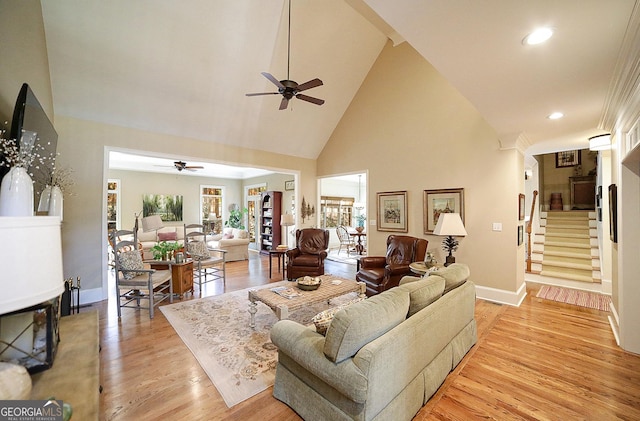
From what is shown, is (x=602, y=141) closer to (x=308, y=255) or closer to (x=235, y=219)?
(x=308, y=255)

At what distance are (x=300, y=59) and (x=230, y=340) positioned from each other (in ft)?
15.5

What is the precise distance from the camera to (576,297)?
437 centimetres

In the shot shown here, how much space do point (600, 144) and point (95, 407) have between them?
5522 mm

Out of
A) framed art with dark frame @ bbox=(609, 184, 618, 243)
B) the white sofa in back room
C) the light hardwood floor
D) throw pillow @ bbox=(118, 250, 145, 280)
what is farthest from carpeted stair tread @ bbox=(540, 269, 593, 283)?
throw pillow @ bbox=(118, 250, 145, 280)

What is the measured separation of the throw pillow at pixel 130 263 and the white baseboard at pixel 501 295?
17.2 feet

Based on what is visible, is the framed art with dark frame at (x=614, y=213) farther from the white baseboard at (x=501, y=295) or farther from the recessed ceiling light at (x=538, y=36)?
the recessed ceiling light at (x=538, y=36)

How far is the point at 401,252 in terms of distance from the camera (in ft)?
14.9

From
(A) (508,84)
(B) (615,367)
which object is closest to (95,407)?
(A) (508,84)

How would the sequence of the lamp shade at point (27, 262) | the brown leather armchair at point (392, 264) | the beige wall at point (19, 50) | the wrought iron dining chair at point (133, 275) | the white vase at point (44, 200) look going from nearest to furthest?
the lamp shade at point (27, 262)
the beige wall at point (19, 50)
the white vase at point (44, 200)
the wrought iron dining chair at point (133, 275)
the brown leather armchair at point (392, 264)

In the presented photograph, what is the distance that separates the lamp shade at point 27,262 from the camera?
0.77 meters

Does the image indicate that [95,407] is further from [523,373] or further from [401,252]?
[401,252]

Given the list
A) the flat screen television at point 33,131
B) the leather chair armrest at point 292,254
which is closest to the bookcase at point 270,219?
the leather chair armrest at point 292,254

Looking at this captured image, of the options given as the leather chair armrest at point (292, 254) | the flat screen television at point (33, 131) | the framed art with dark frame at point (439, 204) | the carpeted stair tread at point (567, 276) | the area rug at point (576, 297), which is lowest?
Result: the area rug at point (576, 297)

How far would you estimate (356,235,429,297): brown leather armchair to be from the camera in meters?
3.98
